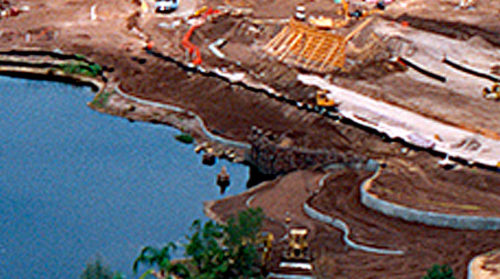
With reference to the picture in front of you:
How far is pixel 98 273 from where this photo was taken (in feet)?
179

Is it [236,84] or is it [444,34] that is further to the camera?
[444,34]

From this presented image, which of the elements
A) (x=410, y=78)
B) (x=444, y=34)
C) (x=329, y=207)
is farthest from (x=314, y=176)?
(x=444, y=34)

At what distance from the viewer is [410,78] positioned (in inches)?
3145

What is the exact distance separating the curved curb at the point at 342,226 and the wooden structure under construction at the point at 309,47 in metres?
21.6

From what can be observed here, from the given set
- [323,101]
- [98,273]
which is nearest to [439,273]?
[98,273]

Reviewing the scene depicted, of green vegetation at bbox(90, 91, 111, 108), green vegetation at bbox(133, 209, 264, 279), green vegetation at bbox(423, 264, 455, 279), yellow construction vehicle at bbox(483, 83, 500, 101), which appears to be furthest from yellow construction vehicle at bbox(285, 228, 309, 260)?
green vegetation at bbox(90, 91, 111, 108)

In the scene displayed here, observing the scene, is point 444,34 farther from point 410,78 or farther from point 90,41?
point 90,41

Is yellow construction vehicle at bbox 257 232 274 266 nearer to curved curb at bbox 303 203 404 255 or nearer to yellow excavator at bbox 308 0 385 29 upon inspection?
curved curb at bbox 303 203 404 255

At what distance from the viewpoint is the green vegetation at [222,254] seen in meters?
55.7

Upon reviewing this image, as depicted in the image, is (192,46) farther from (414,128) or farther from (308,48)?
(414,128)

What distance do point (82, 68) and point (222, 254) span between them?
106 feet

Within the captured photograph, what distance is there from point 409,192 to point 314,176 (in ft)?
22.0

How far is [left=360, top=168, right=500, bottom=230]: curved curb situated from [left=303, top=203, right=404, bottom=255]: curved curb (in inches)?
106

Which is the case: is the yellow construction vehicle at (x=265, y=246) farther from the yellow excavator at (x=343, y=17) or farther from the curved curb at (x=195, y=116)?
the yellow excavator at (x=343, y=17)
